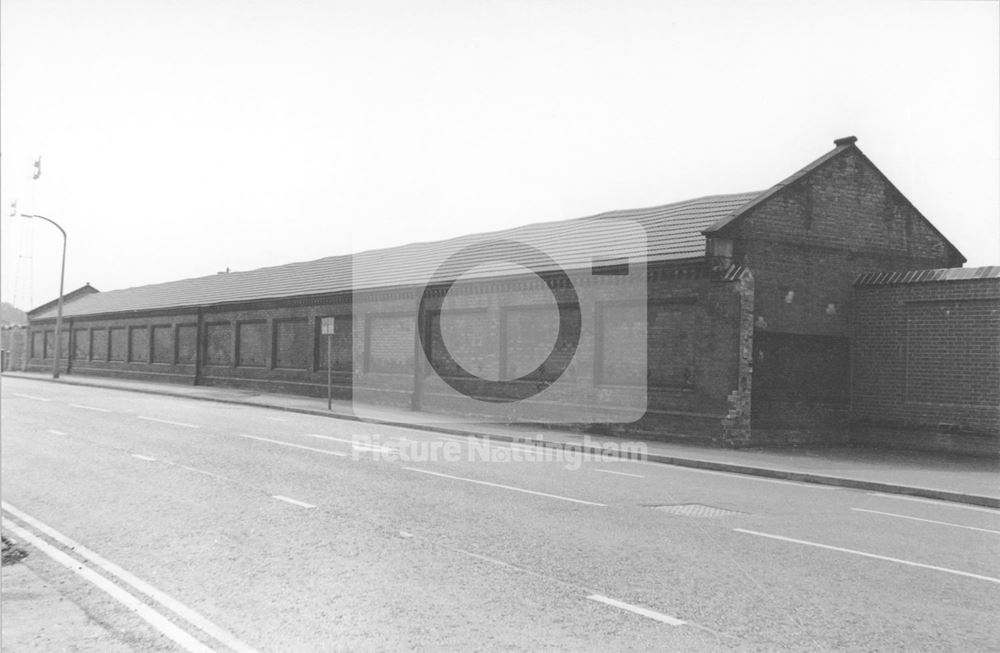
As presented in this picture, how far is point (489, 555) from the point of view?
737cm

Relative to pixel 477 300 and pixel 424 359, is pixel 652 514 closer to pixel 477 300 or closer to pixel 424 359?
pixel 477 300

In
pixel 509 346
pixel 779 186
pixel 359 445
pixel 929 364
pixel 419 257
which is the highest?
pixel 779 186

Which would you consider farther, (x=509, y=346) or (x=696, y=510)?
(x=509, y=346)

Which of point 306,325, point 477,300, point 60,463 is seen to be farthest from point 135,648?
point 306,325

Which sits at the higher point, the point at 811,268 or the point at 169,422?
the point at 811,268

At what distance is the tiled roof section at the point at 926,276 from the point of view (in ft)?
56.0

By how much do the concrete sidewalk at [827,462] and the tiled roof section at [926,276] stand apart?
3.92 meters

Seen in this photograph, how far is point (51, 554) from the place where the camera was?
24.2 ft

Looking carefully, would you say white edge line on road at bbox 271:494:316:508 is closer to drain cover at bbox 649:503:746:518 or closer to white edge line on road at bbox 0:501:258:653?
white edge line on road at bbox 0:501:258:653

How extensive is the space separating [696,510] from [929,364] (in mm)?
10730

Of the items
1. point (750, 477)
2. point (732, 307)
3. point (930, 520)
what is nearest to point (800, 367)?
point (732, 307)

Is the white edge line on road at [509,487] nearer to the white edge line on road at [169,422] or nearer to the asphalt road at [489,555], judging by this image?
the asphalt road at [489,555]

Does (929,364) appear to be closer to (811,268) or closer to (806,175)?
(811,268)

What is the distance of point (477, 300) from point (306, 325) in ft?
38.1
